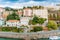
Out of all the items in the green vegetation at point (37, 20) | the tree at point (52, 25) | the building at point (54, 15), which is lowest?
the tree at point (52, 25)

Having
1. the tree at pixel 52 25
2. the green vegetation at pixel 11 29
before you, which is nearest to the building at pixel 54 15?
the tree at pixel 52 25

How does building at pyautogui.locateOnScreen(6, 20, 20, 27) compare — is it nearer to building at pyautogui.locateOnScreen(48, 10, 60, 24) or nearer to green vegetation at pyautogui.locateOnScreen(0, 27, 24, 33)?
green vegetation at pyautogui.locateOnScreen(0, 27, 24, 33)

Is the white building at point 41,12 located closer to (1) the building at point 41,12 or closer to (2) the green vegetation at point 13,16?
(1) the building at point 41,12

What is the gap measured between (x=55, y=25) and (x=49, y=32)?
8cm

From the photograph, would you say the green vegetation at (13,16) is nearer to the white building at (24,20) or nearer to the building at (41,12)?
the white building at (24,20)

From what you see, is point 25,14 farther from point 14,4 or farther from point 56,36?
point 56,36

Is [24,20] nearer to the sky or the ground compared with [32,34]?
nearer to the sky

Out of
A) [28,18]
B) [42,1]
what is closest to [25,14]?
[28,18]

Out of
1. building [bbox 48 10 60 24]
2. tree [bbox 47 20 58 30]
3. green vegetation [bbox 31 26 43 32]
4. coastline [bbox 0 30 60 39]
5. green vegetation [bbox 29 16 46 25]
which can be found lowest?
coastline [bbox 0 30 60 39]

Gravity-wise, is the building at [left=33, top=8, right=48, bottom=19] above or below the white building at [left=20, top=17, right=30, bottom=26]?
above

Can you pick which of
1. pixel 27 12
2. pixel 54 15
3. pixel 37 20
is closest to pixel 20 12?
pixel 27 12

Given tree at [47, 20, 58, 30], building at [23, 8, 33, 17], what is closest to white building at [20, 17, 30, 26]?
building at [23, 8, 33, 17]

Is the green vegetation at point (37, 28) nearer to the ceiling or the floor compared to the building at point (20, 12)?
nearer to the floor

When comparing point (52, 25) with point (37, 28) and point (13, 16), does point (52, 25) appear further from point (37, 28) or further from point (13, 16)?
point (13, 16)
